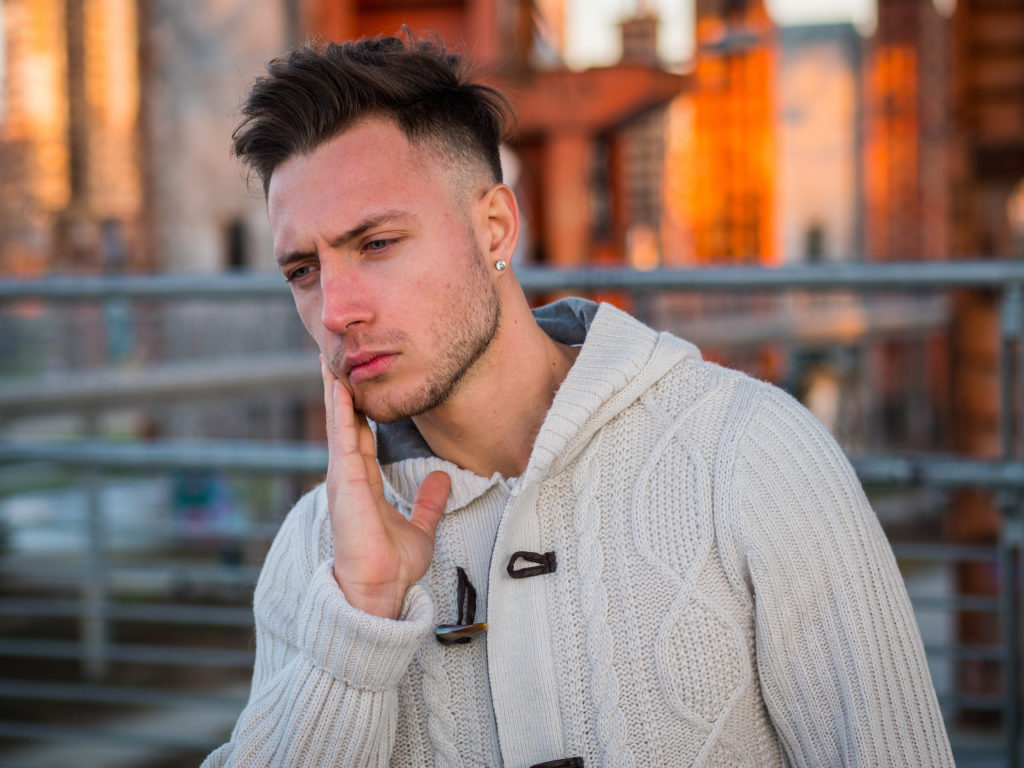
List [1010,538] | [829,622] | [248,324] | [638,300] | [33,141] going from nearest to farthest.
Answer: [829,622] → [1010,538] → [638,300] → [248,324] → [33,141]

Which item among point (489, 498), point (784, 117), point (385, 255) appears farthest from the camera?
point (784, 117)

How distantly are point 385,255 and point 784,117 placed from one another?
82.7 meters

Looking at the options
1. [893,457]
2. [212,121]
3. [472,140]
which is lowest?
[893,457]

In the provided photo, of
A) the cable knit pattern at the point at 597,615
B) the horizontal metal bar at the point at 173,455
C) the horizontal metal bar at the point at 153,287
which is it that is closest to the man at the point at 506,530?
the cable knit pattern at the point at 597,615

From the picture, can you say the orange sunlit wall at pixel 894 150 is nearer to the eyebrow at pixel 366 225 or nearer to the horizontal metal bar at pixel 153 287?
the horizontal metal bar at pixel 153 287

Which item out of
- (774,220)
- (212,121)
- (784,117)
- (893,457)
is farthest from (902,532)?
(784,117)

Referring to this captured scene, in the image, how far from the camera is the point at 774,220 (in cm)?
7400

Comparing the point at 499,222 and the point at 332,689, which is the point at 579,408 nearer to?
the point at 499,222

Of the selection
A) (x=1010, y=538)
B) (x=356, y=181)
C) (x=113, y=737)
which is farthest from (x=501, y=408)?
(x=113, y=737)

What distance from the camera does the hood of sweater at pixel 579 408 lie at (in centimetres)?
185

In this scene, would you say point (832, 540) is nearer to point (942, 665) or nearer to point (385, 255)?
point (385, 255)

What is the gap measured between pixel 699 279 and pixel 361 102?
1.58 meters

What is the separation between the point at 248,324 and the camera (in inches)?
761

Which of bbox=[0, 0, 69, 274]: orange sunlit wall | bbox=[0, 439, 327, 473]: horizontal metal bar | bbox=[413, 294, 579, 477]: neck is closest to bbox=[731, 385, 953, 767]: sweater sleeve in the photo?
bbox=[413, 294, 579, 477]: neck
